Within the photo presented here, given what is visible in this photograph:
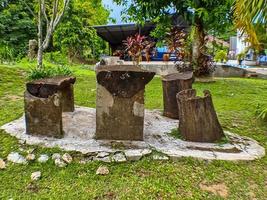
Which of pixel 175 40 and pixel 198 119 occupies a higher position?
pixel 175 40

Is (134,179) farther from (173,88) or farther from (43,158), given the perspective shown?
(173,88)

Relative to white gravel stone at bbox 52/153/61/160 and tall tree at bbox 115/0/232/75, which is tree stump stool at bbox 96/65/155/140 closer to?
white gravel stone at bbox 52/153/61/160

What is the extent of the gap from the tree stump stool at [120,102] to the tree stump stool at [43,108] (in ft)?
1.47

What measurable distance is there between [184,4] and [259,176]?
18.9 feet

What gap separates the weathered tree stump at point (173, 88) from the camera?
443 centimetres

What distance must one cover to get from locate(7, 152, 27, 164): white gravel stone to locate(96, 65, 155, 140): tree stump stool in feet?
2.60

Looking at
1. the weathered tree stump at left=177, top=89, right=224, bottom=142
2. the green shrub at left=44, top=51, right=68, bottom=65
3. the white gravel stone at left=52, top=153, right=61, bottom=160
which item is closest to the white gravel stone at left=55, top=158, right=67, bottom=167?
the white gravel stone at left=52, top=153, right=61, bottom=160

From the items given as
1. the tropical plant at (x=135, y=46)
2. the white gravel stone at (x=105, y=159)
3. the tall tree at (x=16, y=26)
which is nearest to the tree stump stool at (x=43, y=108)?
the white gravel stone at (x=105, y=159)

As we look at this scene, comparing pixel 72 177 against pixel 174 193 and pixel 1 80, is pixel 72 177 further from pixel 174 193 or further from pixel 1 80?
pixel 1 80

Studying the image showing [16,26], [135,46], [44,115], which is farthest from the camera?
[16,26]

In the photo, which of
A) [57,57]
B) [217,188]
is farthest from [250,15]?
[57,57]

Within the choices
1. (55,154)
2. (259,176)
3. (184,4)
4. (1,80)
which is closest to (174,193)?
(259,176)

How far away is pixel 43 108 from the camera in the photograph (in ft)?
11.3

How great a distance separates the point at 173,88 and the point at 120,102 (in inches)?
52.1
